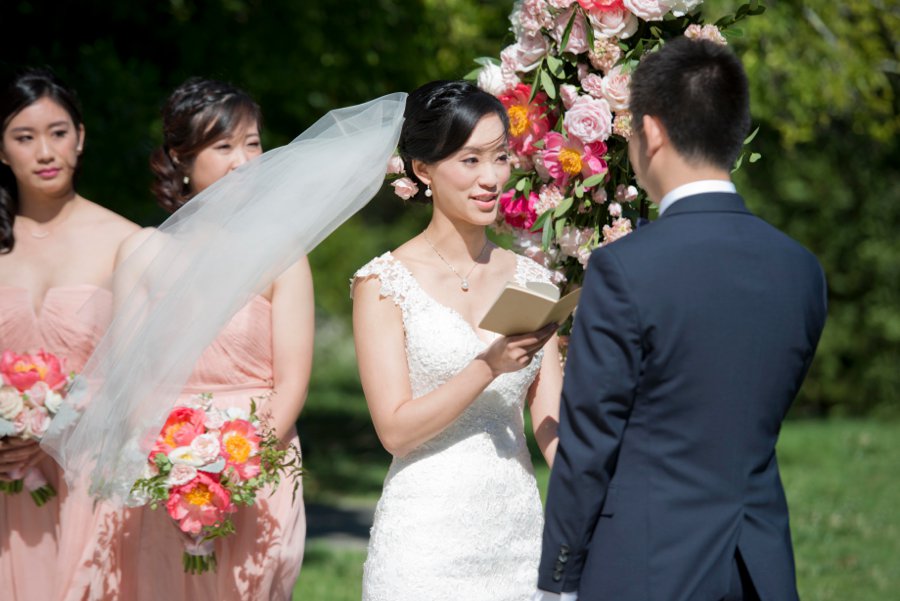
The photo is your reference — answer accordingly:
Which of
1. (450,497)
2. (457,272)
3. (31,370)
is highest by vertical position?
(31,370)

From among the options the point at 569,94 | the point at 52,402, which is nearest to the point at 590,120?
the point at 569,94

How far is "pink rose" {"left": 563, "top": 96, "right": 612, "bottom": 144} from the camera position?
13.0 ft

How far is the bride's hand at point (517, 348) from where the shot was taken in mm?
3451

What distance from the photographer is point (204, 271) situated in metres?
4.06

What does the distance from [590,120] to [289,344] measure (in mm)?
1339

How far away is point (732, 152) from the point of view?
9.86 ft

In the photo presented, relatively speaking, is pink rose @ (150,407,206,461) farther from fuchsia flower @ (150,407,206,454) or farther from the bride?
the bride

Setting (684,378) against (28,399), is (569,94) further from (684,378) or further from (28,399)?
(28,399)

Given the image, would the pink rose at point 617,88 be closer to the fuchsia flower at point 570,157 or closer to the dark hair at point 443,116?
the fuchsia flower at point 570,157

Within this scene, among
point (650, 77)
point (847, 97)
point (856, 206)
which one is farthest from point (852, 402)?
point (650, 77)

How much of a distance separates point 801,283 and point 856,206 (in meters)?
13.3

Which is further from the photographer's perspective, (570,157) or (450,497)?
(570,157)

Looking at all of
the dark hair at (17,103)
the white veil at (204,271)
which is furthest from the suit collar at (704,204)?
the dark hair at (17,103)

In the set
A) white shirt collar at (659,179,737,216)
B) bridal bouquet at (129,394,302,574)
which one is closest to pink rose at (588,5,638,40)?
white shirt collar at (659,179,737,216)
